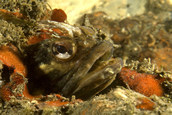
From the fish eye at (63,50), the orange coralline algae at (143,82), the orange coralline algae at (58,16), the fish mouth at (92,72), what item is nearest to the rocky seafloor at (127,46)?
the orange coralline algae at (143,82)

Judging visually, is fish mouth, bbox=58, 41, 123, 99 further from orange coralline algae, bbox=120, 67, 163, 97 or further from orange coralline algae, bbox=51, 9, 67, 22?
orange coralline algae, bbox=51, 9, 67, 22

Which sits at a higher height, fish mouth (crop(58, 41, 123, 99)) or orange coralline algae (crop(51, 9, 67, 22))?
orange coralline algae (crop(51, 9, 67, 22))

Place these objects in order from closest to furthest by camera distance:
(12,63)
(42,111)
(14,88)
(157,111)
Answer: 1. (157,111)
2. (42,111)
3. (14,88)
4. (12,63)

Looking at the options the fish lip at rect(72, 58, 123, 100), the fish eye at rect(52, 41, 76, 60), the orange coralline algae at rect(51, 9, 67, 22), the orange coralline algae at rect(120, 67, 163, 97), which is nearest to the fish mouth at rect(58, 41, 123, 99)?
the fish lip at rect(72, 58, 123, 100)

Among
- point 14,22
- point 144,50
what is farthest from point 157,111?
point 144,50

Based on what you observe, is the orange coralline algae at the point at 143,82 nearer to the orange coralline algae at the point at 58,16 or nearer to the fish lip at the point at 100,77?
the fish lip at the point at 100,77

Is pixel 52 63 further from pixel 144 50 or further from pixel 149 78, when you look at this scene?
pixel 144 50
